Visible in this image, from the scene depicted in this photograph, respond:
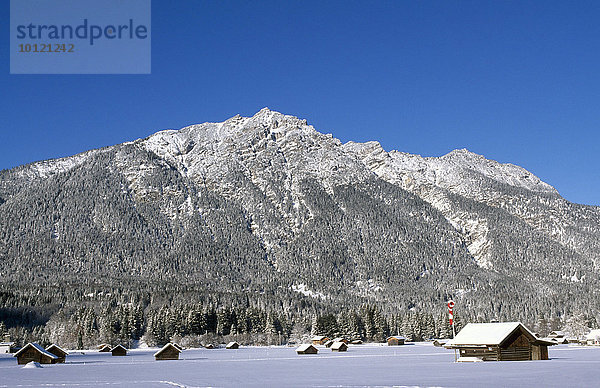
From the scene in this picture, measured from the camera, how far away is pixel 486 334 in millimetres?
59281

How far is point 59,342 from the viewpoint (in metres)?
147

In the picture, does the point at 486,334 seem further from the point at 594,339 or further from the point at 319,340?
the point at 319,340

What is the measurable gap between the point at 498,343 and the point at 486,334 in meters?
2.09

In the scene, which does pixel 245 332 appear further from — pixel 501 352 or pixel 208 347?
pixel 501 352

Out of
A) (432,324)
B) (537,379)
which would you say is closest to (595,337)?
(432,324)

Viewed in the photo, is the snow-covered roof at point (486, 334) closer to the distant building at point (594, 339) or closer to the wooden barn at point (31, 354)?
the wooden barn at point (31, 354)

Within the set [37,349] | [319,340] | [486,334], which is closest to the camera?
[486,334]

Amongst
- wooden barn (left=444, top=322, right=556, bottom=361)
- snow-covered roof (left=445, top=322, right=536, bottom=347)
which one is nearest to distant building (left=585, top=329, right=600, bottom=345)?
wooden barn (left=444, top=322, right=556, bottom=361)

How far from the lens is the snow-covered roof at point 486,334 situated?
58.0m

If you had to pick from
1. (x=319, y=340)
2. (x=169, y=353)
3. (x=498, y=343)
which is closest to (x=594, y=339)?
(x=319, y=340)

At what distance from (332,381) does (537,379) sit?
1282 cm

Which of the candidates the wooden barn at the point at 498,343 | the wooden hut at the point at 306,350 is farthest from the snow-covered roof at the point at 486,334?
the wooden hut at the point at 306,350

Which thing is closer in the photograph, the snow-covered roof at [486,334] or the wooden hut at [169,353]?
the snow-covered roof at [486,334]

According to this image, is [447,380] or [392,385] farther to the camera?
[447,380]
